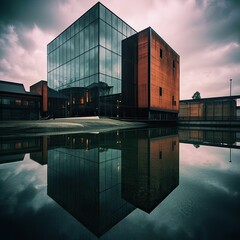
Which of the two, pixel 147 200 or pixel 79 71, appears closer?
pixel 147 200

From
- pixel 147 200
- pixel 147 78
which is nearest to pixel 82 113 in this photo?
pixel 147 78

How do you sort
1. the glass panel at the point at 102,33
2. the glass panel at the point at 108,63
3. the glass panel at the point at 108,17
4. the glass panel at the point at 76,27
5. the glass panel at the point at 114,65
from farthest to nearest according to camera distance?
the glass panel at the point at 76,27, the glass panel at the point at 114,65, the glass panel at the point at 108,17, the glass panel at the point at 108,63, the glass panel at the point at 102,33

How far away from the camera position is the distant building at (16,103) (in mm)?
37625

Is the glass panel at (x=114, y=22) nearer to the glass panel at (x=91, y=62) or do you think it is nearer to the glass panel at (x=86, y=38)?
the glass panel at (x=86, y=38)

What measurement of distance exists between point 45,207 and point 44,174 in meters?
1.69

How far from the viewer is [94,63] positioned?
26297 millimetres

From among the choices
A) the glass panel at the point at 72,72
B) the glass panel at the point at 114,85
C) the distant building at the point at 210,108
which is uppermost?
the glass panel at the point at 72,72

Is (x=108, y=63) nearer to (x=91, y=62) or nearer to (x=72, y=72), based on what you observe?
(x=91, y=62)

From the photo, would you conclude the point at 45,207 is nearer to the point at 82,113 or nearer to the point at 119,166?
the point at 119,166

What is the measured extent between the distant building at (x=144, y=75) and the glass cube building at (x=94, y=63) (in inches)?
75.8

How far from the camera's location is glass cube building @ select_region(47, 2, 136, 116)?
25.9m

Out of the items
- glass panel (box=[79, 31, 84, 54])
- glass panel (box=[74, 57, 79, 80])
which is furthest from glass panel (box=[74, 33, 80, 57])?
glass panel (box=[74, 57, 79, 80])

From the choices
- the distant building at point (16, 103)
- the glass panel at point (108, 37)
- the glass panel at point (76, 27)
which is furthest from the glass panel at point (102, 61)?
the distant building at point (16, 103)

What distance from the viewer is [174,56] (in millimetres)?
38406
